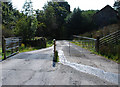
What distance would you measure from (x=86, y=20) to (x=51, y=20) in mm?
7854

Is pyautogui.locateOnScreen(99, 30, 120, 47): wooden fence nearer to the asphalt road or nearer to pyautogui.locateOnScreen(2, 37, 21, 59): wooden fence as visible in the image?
the asphalt road

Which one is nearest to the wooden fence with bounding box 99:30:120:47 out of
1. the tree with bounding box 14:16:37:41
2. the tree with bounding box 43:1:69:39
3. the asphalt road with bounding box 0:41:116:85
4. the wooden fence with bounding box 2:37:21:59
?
the asphalt road with bounding box 0:41:116:85

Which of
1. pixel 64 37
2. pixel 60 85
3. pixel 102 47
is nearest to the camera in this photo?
pixel 60 85

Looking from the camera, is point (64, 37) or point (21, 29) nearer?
point (21, 29)

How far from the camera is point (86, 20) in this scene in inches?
1094

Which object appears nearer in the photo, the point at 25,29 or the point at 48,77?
the point at 48,77

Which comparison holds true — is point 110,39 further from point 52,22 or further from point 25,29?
point 52,22

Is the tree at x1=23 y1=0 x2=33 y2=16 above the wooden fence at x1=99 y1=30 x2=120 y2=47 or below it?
above

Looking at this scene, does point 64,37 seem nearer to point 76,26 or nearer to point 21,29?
point 76,26

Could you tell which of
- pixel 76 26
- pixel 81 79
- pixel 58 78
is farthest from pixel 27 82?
pixel 76 26

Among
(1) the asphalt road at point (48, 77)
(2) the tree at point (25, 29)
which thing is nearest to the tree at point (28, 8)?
(2) the tree at point (25, 29)

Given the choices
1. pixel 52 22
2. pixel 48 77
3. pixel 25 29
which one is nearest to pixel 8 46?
pixel 48 77

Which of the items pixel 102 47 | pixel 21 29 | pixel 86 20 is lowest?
pixel 102 47

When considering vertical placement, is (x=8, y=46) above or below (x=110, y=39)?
below
